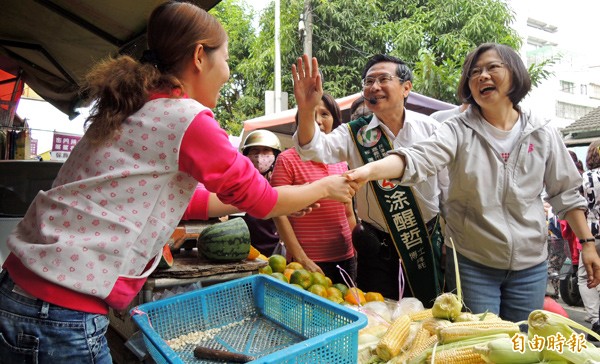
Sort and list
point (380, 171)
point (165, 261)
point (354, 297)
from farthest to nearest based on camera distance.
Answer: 1. point (354, 297)
2. point (380, 171)
3. point (165, 261)

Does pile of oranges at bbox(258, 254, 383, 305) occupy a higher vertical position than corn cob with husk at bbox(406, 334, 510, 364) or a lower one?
lower

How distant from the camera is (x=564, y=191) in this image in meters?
2.44

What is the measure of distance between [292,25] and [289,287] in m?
12.3

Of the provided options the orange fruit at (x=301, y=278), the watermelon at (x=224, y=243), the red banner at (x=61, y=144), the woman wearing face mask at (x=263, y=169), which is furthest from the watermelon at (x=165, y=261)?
the red banner at (x=61, y=144)

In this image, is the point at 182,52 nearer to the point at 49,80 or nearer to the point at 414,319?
the point at 414,319

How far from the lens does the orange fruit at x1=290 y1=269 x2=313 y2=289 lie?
2.71 meters

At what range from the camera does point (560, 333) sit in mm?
1456

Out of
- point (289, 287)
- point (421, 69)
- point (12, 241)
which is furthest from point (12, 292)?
point (421, 69)

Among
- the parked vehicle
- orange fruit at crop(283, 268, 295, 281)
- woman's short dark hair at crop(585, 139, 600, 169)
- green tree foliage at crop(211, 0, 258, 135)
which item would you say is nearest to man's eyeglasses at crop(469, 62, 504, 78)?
orange fruit at crop(283, 268, 295, 281)

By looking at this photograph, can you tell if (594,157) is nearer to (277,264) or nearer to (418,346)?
(277,264)

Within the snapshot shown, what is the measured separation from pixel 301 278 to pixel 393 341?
102cm

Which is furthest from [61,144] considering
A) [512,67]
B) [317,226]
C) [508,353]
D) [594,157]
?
[594,157]

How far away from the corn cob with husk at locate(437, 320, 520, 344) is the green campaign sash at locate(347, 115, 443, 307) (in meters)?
1.25

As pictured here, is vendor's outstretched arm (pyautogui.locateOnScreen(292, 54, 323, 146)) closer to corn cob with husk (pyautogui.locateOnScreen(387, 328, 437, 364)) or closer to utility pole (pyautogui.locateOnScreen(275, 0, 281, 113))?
corn cob with husk (pyautogui.locateOnScreen(387, 328, 437, 364))
